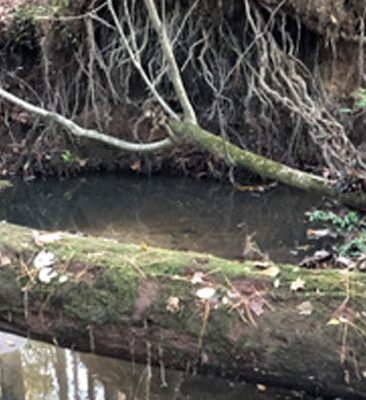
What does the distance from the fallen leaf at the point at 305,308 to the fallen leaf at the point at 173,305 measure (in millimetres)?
428

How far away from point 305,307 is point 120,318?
0.68 metres

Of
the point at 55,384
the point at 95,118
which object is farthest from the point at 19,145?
the point at 55,384

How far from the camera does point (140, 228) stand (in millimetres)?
5930

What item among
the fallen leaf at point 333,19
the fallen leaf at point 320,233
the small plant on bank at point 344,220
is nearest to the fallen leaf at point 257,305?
the small plant on bank at point 344,220

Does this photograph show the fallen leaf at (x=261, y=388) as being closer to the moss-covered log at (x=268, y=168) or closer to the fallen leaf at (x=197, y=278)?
the fallen leaf at (x=197, y=278)

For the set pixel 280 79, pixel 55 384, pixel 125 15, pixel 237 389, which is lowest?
pixel 55 384

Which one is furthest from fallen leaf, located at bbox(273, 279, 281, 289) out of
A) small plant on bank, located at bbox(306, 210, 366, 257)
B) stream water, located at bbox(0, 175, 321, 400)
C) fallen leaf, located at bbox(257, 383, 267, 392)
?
small plant on bank, located at bbox(306, 210, 366, 257)

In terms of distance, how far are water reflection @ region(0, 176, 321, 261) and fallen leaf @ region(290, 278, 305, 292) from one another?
265 centimetres

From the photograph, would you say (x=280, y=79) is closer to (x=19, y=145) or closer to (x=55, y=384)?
(x=19, y=145)

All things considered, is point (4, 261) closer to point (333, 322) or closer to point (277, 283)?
point (277, 283)

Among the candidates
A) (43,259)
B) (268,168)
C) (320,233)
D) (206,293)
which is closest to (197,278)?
(206,293)

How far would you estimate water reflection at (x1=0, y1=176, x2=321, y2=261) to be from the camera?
18.2 feet

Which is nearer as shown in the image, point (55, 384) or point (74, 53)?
point (55, 384)

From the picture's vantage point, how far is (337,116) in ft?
22.4
